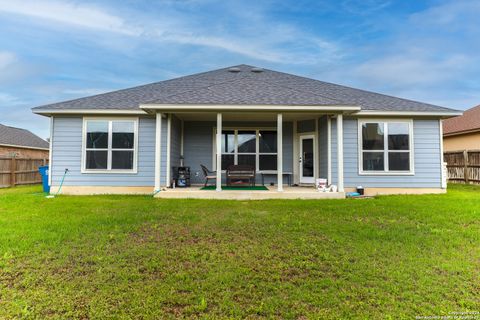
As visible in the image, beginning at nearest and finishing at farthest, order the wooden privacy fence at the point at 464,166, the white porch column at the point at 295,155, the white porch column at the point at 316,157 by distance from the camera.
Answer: the white porch column at the point at 316,157, the white porch column at the point at 295,155, the wooden privacy fence at the point at 464,166

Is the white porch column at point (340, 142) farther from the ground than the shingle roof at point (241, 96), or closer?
closer

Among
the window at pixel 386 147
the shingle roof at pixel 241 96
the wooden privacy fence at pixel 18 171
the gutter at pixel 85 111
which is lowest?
the wooden privacy fence at pixel 18 171

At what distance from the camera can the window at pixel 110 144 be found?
9320 millimetres

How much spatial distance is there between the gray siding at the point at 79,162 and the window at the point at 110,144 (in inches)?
9.9

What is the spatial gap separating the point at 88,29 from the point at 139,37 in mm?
2423

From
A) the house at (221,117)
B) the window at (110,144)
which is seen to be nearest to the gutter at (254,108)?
the house at (221,117)

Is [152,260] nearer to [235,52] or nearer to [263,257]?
[263,257]

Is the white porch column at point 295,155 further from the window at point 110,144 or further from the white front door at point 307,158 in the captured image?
the window at point 110,144

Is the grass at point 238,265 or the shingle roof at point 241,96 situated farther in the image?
the shingle roof at point 241,96

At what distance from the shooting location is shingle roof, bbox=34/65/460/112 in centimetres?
840

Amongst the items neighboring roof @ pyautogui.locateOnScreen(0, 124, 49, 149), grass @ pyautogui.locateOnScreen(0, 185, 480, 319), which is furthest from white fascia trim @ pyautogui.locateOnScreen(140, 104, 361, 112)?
neighboring roof @ pyautogui.locateOnScreen(0, 124, 49, 149)

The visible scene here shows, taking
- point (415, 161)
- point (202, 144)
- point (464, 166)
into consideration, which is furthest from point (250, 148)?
point (464, 166)

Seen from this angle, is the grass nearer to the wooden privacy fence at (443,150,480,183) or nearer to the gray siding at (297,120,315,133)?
the gray siding at (297,120,315,133)

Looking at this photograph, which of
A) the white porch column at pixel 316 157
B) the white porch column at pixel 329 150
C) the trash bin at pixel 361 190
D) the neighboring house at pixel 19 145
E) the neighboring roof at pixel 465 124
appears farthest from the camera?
the neighboring house at pixel 19 145
